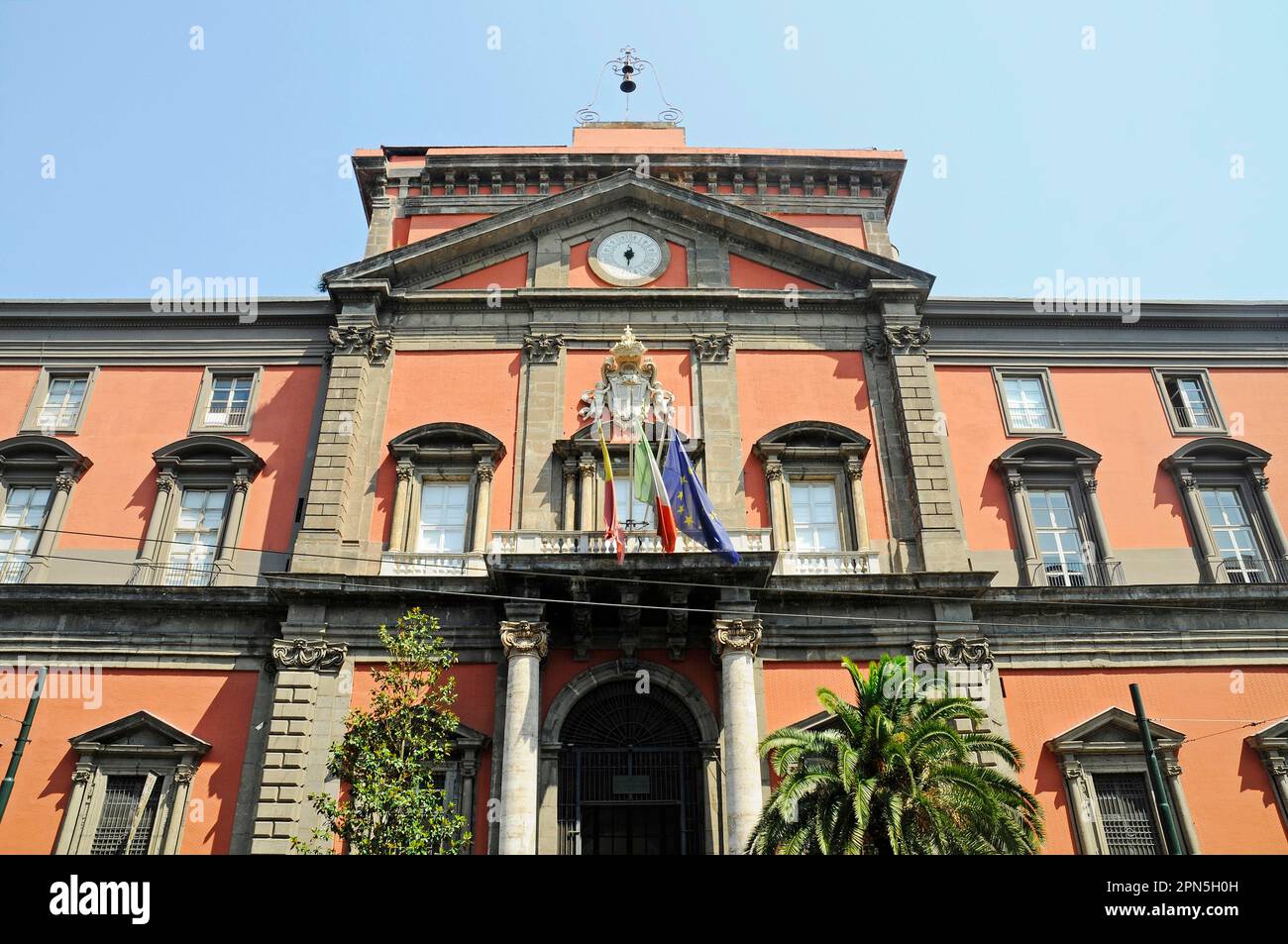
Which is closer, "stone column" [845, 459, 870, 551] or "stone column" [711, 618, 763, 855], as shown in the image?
"stone column" [711, 618, 763, 855]

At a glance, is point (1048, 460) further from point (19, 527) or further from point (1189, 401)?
point (19, 527)

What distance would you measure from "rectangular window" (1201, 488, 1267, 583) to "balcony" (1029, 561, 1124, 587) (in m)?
2.54

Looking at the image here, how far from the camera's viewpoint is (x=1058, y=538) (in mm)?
20547

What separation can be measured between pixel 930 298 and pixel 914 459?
486 centimetres

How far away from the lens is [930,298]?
2312 cm

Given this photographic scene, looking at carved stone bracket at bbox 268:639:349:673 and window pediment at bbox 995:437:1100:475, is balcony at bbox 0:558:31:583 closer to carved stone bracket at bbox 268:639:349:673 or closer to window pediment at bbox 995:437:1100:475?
carved stone bracket at bbox 268:639:349:673

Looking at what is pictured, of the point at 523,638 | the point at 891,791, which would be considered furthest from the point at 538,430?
the point at 891,791

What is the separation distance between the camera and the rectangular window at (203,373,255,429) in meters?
21.9

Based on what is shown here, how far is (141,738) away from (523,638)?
25.1 ft

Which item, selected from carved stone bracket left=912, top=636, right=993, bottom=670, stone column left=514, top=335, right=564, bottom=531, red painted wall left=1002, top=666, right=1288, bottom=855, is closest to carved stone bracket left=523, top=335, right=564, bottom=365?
stone column left=514, top=335, right=564, bottom=531

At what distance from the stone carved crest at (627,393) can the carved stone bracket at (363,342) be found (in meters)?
4.91

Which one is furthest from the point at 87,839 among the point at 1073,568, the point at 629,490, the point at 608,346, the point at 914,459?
the point at 1073,568

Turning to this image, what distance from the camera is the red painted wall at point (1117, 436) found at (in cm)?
2070
